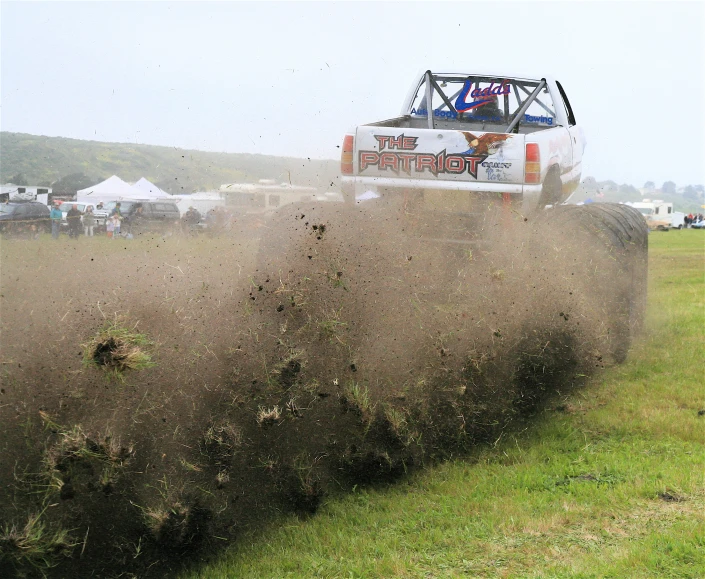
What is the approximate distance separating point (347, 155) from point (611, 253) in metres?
2.21

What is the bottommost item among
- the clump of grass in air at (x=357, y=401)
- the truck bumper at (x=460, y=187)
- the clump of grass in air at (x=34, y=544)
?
the clump of grass in air at (x=34, y=544)

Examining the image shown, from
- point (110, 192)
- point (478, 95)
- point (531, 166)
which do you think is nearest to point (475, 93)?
point (478, 95)

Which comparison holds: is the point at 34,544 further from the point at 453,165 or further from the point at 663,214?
the point at 663,214

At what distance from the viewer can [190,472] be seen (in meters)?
3.82

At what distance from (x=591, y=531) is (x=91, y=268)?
3274 mm

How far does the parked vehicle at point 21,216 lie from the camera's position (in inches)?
337

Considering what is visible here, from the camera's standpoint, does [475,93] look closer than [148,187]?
Yes

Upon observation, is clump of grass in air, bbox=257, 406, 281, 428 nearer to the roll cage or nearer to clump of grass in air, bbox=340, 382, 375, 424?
clump of grass in air, bbox=340, 382, 375, 424

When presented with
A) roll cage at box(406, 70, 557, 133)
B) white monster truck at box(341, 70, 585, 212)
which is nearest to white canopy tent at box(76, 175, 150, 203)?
roll cage at box(406, 70, 557, 133)

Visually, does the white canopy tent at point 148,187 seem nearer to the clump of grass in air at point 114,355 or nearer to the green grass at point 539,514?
the green grass at point 539,514

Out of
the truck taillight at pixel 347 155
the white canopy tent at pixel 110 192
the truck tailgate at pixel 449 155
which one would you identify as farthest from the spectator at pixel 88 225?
the white canopy tent at pixel 110 192

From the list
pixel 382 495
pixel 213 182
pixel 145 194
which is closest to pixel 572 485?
pixel 382 495

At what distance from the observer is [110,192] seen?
76.8ft

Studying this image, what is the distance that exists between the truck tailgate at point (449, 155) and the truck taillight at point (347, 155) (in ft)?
0.61
